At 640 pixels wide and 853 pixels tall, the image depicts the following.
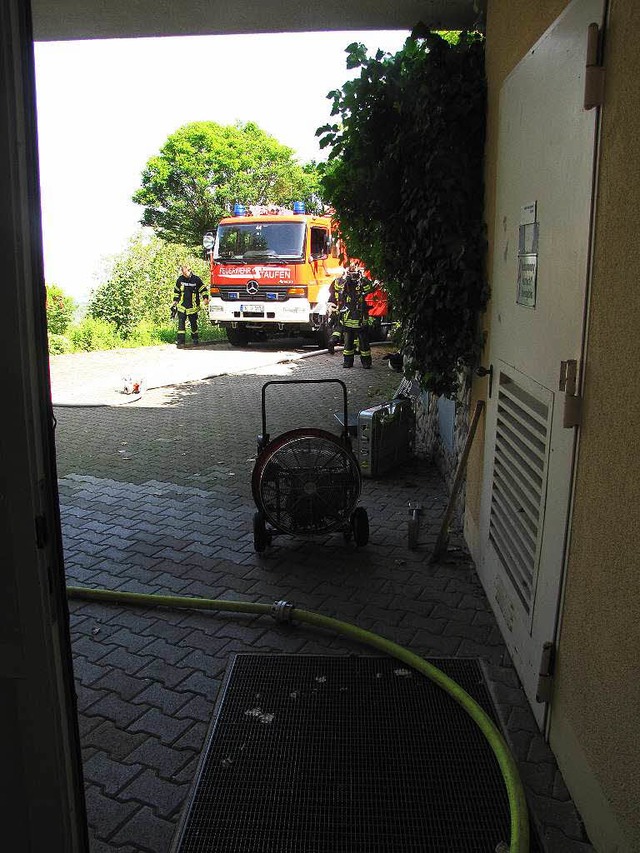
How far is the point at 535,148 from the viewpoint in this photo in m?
3.34

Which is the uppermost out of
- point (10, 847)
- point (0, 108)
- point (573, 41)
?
point (573, 41)

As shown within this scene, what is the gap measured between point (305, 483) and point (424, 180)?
2303 mm

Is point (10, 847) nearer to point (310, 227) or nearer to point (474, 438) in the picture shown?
point (474, 438)

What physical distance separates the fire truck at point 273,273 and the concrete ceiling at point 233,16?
9820 mm

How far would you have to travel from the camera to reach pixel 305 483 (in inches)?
193

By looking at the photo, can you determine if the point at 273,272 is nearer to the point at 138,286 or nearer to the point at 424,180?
the point at 138,286

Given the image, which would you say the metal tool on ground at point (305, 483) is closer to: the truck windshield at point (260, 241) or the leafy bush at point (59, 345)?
the truck windshield at point (260, 241)

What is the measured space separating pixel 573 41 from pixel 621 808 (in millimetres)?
2713

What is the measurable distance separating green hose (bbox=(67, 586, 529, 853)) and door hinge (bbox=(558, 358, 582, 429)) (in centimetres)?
134

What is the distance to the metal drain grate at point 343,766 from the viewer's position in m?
2.56

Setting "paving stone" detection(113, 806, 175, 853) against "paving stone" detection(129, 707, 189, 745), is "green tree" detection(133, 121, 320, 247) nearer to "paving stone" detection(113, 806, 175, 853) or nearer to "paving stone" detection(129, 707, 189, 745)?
"paving stone" detection(129, 707, 189, 745)

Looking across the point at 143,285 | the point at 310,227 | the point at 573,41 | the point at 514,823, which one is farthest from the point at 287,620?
the point at 143,285

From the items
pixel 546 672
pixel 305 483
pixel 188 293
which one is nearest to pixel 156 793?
pixel 546 672

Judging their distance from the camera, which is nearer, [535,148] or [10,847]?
[10,847]
